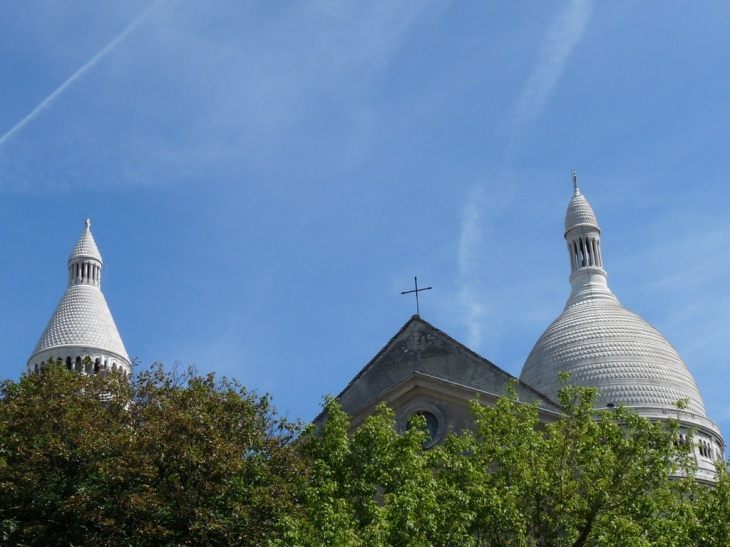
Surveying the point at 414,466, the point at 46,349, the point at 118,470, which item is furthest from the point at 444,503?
the point at 46,349

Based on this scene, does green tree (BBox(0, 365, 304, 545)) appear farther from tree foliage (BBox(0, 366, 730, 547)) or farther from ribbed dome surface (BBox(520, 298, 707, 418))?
ribbed dome surface (BBox(520, 298, 707, 418))

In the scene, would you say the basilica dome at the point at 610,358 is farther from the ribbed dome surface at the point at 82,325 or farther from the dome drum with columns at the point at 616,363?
the ribbed dome surface at the point at 82,325

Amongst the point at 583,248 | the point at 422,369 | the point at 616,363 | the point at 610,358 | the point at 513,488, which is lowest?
the point at 513,488

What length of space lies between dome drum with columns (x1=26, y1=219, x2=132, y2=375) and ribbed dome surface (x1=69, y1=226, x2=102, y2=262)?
7 centimetres

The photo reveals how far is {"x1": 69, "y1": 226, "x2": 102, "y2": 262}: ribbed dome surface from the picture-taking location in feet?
289

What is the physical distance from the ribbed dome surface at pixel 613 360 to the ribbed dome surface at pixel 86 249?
29.3 metres

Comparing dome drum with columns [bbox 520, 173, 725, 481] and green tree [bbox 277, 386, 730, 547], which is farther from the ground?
dome drum with columns [bbox 520, 173, 725, 481]

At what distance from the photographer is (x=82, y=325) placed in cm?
8238

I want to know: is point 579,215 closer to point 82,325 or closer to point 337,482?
point 82,325

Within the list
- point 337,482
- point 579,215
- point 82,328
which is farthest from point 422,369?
point 579,215

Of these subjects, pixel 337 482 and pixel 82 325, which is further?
pixel 82 325

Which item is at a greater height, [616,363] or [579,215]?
[579,215]

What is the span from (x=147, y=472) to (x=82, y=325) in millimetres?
56259

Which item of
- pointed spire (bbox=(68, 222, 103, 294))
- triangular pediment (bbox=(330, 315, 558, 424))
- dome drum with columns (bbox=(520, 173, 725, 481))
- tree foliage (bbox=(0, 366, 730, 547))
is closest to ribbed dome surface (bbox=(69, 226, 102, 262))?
pointed spire (bbox=(68, 222, 103, 294))
